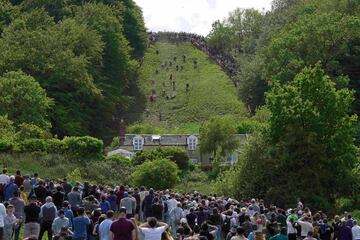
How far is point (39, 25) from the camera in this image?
3541 inches

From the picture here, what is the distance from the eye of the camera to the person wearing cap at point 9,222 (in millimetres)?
23031

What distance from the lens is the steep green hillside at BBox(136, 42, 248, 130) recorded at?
99812 millimetres

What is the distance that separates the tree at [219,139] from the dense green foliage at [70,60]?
12660 mm

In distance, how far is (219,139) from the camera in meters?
76.9

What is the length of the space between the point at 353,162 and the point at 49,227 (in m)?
34.1

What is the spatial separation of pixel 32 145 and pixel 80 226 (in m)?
37.6

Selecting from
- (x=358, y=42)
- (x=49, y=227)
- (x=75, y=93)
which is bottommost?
(x=49, y=227)

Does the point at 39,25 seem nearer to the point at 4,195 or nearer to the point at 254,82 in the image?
the point at 254,82

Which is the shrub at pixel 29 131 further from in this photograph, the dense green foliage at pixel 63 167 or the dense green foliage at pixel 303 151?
the dense green foliage at pixel 303 151

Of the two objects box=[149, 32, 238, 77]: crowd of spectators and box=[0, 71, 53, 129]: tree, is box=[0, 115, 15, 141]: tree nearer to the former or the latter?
box=[0, 71, 53, 129]: tree

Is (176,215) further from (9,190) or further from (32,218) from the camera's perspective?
(32,218)

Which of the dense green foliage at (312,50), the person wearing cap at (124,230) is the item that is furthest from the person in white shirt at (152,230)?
the dense green foliage at (312,50)

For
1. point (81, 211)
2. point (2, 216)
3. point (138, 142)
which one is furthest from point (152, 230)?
point (138, 142)

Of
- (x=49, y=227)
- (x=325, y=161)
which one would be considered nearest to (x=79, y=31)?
(x=325, y=161)
